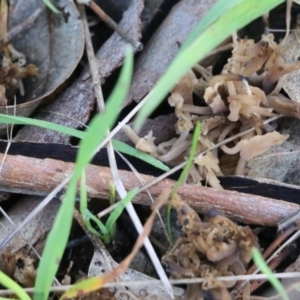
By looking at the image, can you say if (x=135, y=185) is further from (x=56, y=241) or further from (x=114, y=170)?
(x=56, y=241)

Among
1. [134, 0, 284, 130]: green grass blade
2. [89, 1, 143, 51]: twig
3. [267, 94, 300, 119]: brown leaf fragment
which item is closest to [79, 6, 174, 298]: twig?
[89, 1, 143, 51]: twig

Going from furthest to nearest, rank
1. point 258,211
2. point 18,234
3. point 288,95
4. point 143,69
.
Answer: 1. point 143,69
2. point 288,95
3. point 18,234
4. point 258,211

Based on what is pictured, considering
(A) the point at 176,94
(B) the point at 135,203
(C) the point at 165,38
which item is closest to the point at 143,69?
(C) the point at 165,38

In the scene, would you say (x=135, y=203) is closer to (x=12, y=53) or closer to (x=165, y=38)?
(x=165, y=38)

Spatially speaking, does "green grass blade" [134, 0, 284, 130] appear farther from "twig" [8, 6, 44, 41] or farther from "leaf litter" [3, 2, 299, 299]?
"twig" [8, 6, 44, 41]

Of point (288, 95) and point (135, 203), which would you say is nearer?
point (135, 203)

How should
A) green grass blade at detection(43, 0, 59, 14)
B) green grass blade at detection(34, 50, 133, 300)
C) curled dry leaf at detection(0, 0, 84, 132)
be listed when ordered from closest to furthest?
1. green grass blade at detection(34, 50, 133, 300)
2. green grass blade at detection(43, 0, 59, 14)
3. curled dry leaf at detection(0, 0, 84, 132)

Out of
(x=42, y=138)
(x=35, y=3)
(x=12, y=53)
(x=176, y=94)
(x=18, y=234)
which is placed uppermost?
(x=35, y=3)
